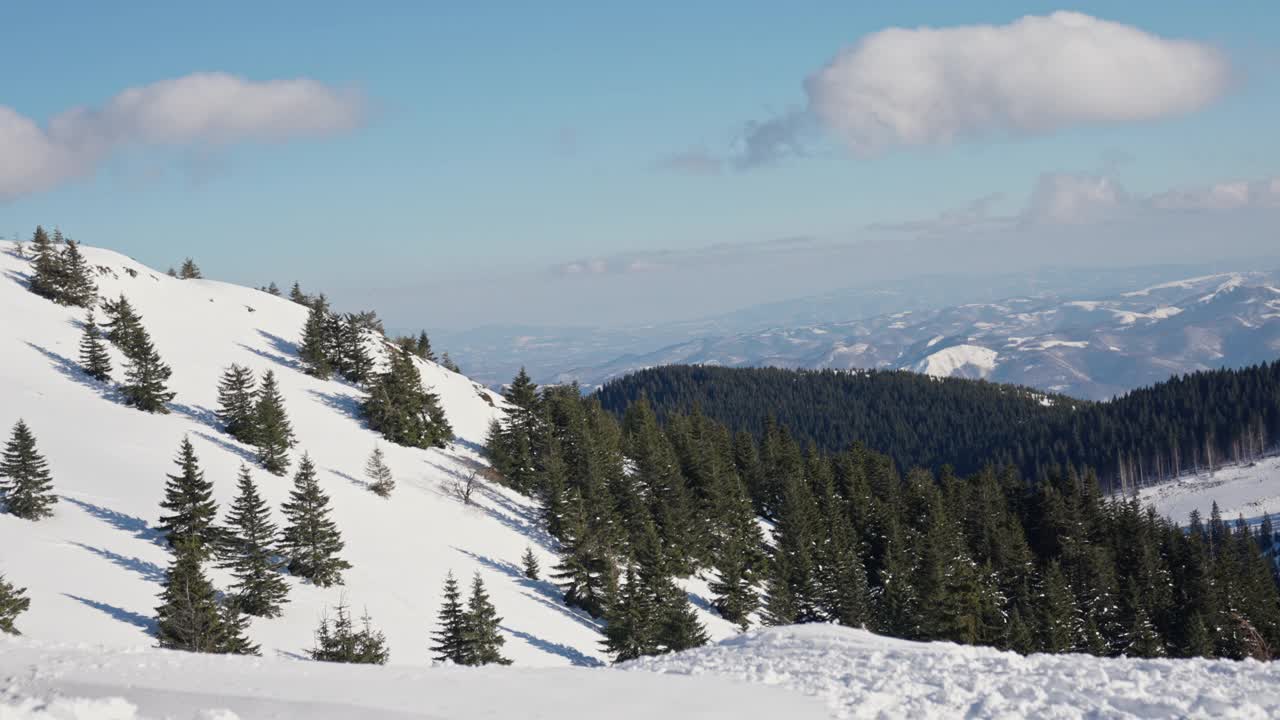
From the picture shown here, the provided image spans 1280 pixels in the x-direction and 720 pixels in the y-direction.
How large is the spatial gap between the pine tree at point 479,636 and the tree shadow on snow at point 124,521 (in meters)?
17.1

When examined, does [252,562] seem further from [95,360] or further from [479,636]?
[95,360]

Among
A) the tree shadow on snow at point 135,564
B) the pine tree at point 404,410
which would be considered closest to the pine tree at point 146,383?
the pine tree at point 404,410

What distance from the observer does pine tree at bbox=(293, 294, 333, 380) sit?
7856cm

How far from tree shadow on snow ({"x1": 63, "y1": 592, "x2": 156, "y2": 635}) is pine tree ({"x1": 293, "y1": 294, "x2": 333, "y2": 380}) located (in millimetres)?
45957

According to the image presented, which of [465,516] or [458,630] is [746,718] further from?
[465,516]

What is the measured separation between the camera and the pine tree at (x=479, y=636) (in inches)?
1459

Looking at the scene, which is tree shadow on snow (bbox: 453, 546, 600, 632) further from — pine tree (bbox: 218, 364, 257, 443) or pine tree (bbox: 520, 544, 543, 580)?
pine tree (bbox: 218, 364, 257, 443)

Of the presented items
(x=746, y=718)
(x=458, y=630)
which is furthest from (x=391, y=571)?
(x=746, y=718)

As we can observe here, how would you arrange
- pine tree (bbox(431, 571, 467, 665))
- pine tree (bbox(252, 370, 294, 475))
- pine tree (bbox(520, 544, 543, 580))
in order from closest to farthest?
pine tree (bbox(431, 571, 467, 665)) → pine tree (bbox(520, 544, 543, 580)) → pine tree (bbox(252, 370, 294, 475))

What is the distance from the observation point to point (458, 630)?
124 feet

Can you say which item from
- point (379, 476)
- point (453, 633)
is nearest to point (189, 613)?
point (453, 633)

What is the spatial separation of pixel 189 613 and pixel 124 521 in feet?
50.2

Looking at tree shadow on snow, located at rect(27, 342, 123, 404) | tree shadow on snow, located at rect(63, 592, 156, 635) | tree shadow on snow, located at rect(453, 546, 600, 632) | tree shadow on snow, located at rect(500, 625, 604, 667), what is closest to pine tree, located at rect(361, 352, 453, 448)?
tree shadow on snow, located at rect(27, 342, 123, 404)

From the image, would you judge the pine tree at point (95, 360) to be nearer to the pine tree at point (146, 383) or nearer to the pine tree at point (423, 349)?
the pine tree at point (146, 383)
